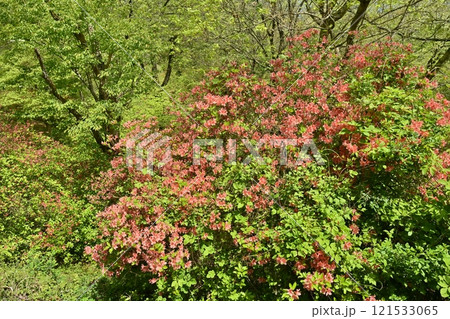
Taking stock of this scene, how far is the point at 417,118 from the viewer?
3406 millimetres

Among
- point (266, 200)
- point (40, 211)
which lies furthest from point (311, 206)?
point (40, 211)

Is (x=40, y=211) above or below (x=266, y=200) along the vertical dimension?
below

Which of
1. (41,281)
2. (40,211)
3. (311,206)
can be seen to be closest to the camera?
(311,206)

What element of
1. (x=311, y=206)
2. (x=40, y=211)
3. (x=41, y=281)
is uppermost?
(x=311, y=206)

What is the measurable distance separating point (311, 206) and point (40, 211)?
6.00 m

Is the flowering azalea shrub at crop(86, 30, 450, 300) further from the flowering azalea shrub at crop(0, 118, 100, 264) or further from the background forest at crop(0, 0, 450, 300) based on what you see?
the flowering azalea shrub at crop(0, 118, 100, 264)

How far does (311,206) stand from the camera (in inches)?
137

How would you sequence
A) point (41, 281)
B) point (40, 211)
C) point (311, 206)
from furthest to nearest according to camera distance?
1. point (40, 211)
2. point (41, 281)
3. point (311, 206)

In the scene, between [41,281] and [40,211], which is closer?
[41,281]

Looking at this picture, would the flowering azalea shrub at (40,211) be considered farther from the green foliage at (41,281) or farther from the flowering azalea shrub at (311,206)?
the flowering azalea shrub at (311,206)

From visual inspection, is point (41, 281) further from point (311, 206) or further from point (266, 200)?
point (311, 206)

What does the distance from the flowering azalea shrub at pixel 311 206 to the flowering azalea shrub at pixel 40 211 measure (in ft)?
A: 9.73

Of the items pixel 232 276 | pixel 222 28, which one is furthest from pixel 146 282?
pixel 222 28

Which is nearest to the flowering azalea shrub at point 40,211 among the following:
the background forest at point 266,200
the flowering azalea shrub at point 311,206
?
the background forest at point 266,200
